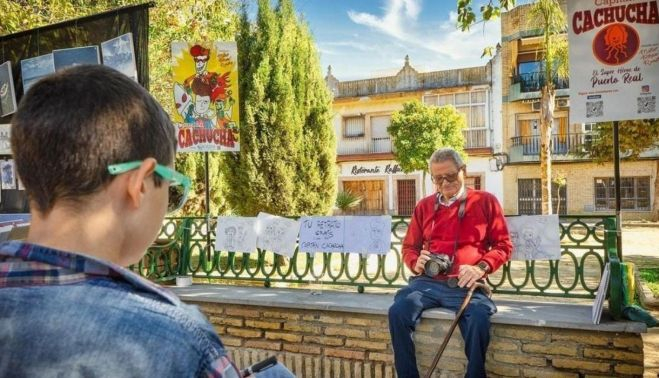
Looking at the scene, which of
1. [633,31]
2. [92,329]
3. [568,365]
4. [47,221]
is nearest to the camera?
[92,329]

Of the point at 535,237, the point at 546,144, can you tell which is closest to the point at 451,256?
the point at 535,237

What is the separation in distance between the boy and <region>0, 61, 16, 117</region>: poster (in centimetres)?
532

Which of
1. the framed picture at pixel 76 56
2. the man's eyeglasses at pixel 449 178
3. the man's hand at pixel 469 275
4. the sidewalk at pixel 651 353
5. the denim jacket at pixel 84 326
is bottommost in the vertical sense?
the sidewalk at pixel 651 353

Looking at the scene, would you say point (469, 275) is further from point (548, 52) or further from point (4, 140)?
point (548, 52)

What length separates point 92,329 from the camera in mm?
748

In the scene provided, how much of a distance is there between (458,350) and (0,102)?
506 cm

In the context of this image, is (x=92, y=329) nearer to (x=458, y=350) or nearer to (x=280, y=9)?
(x=458, y=350)

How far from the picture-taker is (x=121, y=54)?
4828 millimetres

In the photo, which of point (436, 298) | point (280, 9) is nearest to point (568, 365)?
point (436, 298)

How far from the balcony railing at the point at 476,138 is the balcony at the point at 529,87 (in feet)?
7.33

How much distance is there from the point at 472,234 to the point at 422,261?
42 cm

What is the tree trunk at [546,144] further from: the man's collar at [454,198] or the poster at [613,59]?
the man's collar at [454,198]

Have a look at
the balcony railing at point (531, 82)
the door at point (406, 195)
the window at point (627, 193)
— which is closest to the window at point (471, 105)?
the balcony railing at point (531, 82)

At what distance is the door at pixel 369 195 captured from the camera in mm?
30509
